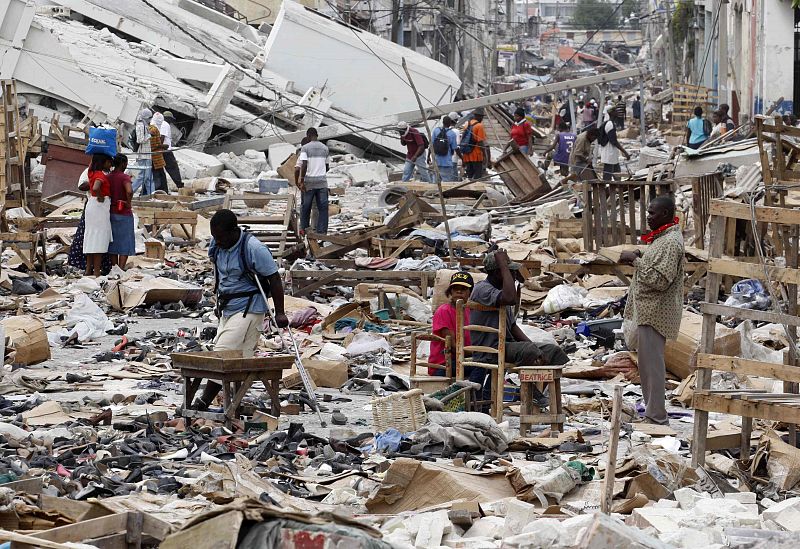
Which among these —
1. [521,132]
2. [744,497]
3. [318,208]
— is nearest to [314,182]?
[318,208]

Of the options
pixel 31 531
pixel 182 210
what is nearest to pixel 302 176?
pixel 182 210

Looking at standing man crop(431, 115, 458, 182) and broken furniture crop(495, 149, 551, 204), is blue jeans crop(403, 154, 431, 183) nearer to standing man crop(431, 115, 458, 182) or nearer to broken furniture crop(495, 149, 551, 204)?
standing man crop(431, 115, 458, 182)

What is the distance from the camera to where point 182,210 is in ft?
62.1

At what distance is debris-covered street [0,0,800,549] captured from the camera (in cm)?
632

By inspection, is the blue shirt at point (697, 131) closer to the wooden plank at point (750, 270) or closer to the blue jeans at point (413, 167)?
the blue jeans at point (413, 167)

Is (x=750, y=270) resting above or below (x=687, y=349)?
above

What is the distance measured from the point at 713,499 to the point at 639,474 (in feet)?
1.59

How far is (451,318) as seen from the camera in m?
9.66

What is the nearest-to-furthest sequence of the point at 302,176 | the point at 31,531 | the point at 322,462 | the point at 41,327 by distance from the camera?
the point at 31,531
the point at 322,462
the point at 41,327
the point at 302,176

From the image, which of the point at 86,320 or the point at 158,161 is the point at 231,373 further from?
the point at 158,161

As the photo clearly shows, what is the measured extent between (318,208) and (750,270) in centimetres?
1199

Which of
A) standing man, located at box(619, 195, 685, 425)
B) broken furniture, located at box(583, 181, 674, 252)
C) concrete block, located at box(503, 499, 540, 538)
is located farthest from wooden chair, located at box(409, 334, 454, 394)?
broken furniture, located at box(583, 181, 674, 252)

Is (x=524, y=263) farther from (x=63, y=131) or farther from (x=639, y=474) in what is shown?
(x=63, y=131)

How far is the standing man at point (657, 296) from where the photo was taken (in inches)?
340
